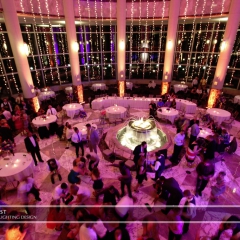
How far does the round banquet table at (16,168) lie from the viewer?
481 cm

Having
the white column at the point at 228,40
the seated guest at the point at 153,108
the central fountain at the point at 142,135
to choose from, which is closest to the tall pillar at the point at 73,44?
the seated guest at the point at 153,108

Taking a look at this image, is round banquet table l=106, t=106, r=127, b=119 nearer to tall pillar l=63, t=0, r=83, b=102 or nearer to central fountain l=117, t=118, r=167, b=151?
central fountain l=117, t=118, r=167, b=151

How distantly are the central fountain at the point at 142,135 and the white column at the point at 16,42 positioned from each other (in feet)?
A: 22.6

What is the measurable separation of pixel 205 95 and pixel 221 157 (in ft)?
20.7

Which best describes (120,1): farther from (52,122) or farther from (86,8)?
(52,122)

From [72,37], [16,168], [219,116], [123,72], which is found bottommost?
[219,116]

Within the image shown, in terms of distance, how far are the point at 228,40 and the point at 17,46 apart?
482 inches

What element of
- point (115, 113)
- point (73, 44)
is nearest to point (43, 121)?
point (115, 113)

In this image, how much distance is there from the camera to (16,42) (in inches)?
387

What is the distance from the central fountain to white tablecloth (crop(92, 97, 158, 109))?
2660mm

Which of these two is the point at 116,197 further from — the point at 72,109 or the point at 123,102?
the point at 123,102

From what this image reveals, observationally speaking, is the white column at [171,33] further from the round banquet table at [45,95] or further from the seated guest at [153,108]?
the round banquet table at [45,95]

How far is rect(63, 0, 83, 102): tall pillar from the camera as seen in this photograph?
11.1 meters

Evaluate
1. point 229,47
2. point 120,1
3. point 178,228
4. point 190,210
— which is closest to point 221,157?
point 190,210
